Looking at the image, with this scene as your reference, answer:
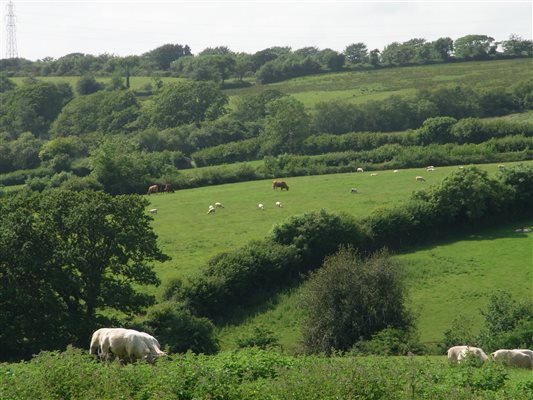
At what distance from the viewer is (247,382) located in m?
20.8

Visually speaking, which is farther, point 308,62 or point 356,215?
point 308,62

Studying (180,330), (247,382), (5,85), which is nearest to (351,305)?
(180,330)

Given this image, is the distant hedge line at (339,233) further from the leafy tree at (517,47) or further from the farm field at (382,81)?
the leafy tree at (517,47)

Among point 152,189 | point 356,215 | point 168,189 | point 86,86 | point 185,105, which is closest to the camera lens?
point 356,215

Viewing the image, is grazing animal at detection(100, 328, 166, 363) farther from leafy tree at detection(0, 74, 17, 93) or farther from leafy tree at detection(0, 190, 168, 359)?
leafy tree at detection(0, 74, 17, 93)

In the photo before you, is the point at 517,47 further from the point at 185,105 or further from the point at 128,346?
the point at 128,346

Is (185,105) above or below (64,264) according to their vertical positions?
above

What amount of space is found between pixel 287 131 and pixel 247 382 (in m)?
96.4

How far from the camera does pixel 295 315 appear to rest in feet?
157

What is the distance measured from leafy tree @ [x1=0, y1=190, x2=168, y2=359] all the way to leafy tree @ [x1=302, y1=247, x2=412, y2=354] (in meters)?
8.88

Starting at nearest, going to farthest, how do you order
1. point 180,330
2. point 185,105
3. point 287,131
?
point 180,330 → point 287,131 → point 185,105

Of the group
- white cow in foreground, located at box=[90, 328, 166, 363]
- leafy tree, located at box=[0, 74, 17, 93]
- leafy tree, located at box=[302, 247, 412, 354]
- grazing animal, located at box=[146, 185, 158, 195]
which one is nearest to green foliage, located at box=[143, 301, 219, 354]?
leafy tree, located at box=[302, 247, 412, 354]

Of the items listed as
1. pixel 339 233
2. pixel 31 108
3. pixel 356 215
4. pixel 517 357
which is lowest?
pixel 356 215

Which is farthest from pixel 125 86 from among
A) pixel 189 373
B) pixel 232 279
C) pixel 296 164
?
pixel 189 373
